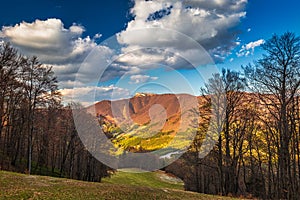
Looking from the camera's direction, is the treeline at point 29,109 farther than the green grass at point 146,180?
No

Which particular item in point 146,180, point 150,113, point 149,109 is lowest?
point 146,180

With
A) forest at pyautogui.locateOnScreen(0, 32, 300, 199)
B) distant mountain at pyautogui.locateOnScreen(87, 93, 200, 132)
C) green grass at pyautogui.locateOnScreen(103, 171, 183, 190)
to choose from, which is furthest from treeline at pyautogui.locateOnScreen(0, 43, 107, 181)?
green grass at pyautogui.locateOnScreen(103, 171, 183, 190)

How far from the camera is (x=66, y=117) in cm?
4566

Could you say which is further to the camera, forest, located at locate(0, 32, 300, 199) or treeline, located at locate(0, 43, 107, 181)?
treeline, located at locate(0, 43, 107, 181)

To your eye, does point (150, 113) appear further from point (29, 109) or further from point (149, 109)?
point (29, 109)

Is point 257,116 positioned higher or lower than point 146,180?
higher

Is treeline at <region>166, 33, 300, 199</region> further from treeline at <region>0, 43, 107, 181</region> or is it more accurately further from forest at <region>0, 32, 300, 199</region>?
treeline at <region>0, 43, 107, 181</region>

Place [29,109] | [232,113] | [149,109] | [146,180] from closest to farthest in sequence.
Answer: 1. [149,109]
2. [232,113]
3. [29,109]
4. [146,180]

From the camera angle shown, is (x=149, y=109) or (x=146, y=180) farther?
(x=146, y=180)

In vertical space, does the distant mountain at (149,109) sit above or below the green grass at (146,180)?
above

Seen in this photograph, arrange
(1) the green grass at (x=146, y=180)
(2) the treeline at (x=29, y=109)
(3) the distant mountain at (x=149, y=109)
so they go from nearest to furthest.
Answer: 1. (3) the distant mountain at (x=149, y=109)
2. (2) the treeline at (x=29, y=109)
3. (1) the green grass at (x=146, y=180)

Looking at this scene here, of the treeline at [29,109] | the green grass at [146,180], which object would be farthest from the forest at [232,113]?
the green grass at [146,180]

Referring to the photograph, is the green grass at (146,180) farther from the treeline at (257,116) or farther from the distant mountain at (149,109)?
the distant mountain at (149,109)

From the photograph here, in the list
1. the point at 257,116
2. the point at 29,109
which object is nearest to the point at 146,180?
the point at 29,109
